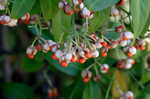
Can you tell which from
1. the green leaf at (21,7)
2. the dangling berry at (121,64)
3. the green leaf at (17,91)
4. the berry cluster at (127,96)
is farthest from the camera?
the green leaf at (17,91)

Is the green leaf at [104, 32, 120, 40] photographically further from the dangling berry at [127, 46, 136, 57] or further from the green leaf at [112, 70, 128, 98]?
Result: the green leaf at [112, 70, 128, 98]

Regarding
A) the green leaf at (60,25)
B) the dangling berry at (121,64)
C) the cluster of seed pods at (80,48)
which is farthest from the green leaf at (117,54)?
the green leaf at (60,25)

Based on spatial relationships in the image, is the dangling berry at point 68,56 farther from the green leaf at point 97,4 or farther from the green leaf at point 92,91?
the green leaf at point 92,91

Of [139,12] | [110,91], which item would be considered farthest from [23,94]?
[139,12]

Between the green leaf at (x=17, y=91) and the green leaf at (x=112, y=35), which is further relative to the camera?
the green leaf at (x=17, y=91)

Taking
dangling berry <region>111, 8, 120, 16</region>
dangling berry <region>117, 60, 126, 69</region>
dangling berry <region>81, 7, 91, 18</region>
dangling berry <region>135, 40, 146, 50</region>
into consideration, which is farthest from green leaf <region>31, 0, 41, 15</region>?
dangling berry <region>117, 60, 126, 69</region>

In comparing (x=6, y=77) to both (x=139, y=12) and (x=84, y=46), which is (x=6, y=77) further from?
(x=139, y=12)

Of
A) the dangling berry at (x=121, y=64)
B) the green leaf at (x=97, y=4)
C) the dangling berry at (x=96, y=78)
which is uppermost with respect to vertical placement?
the green leaf at (x=97, y=4)
